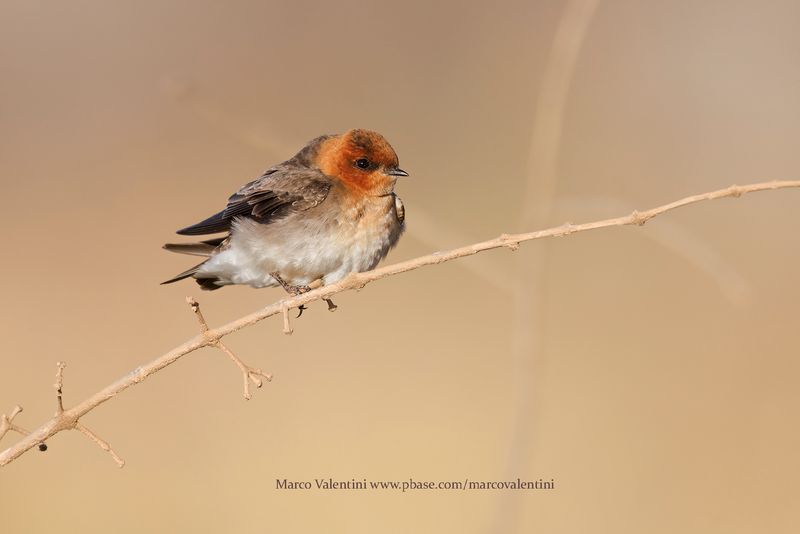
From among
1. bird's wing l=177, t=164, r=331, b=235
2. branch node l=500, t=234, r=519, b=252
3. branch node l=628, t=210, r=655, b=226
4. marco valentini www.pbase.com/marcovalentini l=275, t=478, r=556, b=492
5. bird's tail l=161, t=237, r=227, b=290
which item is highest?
bird's wing l=177, t=164, r=331, b=235

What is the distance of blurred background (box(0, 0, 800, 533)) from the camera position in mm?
5164

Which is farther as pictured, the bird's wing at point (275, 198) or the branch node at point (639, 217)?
the bird's wing at point (275, 198)

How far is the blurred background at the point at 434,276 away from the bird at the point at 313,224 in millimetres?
227

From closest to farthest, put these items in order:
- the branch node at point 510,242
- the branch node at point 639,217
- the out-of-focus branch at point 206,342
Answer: the out-of-focus branch at point 206,342, the branch node at point 639,217, the branch node at point 510,242

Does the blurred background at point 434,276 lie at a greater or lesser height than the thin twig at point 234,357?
greater

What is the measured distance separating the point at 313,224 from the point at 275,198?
257 millimetres

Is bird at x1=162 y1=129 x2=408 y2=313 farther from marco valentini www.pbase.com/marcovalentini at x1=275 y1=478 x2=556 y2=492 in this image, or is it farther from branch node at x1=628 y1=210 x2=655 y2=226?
branch node at x1=628 y1=210 x2=655 y2=226

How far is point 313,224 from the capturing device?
3973 mm

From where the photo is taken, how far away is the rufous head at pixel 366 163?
4074 millimetres

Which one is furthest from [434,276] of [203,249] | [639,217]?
[639,217]

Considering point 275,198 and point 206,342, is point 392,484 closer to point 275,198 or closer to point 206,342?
point 275,198

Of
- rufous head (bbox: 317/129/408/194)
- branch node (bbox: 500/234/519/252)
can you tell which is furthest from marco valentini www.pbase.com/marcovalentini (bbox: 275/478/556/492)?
branch node (bbox: 500/234/519/252)

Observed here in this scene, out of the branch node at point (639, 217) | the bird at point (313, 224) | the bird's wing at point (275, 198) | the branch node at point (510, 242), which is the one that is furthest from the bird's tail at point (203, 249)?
the branch node at point (639, 217)

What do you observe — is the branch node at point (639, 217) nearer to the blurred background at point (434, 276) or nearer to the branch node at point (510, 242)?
the branch node at point (510, 242)
